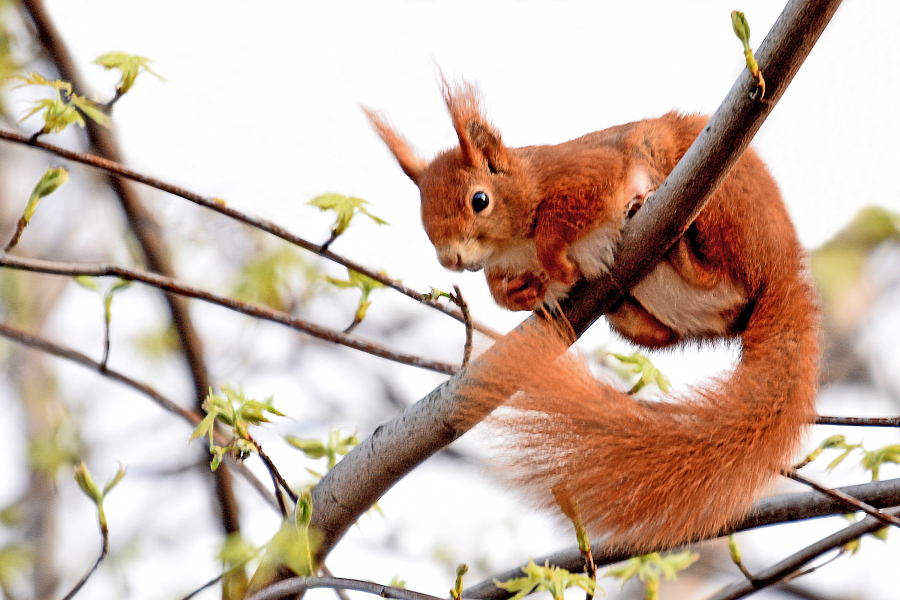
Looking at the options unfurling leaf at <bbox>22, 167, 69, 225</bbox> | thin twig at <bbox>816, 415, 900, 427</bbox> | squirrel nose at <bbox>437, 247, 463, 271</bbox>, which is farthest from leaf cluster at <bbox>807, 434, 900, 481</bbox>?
unfurling leaf at <bbox>22, 167, 69, 225</bbox>

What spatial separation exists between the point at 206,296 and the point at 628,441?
735 mm

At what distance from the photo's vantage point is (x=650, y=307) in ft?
5.76

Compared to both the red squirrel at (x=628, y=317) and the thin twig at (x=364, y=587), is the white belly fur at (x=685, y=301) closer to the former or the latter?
the red squirrel at (x=628, y=317)

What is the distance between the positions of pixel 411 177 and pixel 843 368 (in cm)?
248

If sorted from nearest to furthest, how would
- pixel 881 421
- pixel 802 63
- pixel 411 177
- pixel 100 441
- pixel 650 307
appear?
pixel 802 63 < pixel 881 421 < pixel 650 307 < pixel 411 177 < pixel 100 441

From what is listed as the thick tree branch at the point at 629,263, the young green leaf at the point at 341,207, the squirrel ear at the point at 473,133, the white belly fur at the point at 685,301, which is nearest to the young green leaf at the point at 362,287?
the young green leaf at the point at 341,207

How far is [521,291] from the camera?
1.73 meters

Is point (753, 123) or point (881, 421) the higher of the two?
point (753, 123)

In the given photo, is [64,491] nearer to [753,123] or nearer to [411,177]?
[411,177]

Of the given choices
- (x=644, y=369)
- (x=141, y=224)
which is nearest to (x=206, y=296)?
(x=644, y=369)

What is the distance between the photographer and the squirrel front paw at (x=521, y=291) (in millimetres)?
1716

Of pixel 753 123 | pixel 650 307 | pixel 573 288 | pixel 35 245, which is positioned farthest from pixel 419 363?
pixel 35 245

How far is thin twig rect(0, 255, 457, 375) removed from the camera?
1.25 metres

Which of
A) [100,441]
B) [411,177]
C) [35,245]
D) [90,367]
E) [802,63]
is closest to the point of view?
[802,63]
